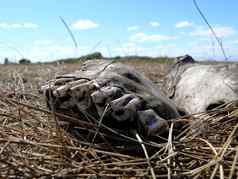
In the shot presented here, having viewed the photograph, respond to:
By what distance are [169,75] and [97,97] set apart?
58.4 inches

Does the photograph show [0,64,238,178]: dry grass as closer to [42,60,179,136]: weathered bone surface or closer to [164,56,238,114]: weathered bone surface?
[42,60,179,136]: weathered bone surface

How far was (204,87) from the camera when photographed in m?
2.99

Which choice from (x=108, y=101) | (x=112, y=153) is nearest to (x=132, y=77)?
(x=108, y=101)

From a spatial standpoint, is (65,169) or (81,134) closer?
(65,169)

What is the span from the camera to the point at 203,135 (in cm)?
222

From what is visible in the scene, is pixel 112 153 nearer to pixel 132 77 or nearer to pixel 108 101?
pixel 108 101

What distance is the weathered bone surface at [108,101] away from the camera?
223 cm

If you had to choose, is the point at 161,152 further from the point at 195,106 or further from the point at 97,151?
the point at 195,106

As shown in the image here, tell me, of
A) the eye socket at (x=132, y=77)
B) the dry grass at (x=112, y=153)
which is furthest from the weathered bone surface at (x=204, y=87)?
the eye socket at (x=132, y=77)

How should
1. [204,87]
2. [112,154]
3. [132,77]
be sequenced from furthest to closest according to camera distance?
[204,87]
[132,77]
[112,154]

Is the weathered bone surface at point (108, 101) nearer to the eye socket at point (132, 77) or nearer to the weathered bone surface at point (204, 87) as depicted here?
the eye socket at point (132, 77)

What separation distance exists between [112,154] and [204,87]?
1.09 m

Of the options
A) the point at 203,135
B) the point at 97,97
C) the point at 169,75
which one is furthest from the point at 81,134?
the point at 169,75

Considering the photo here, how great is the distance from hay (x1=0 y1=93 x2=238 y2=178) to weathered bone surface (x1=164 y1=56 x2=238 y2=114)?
0.33m
